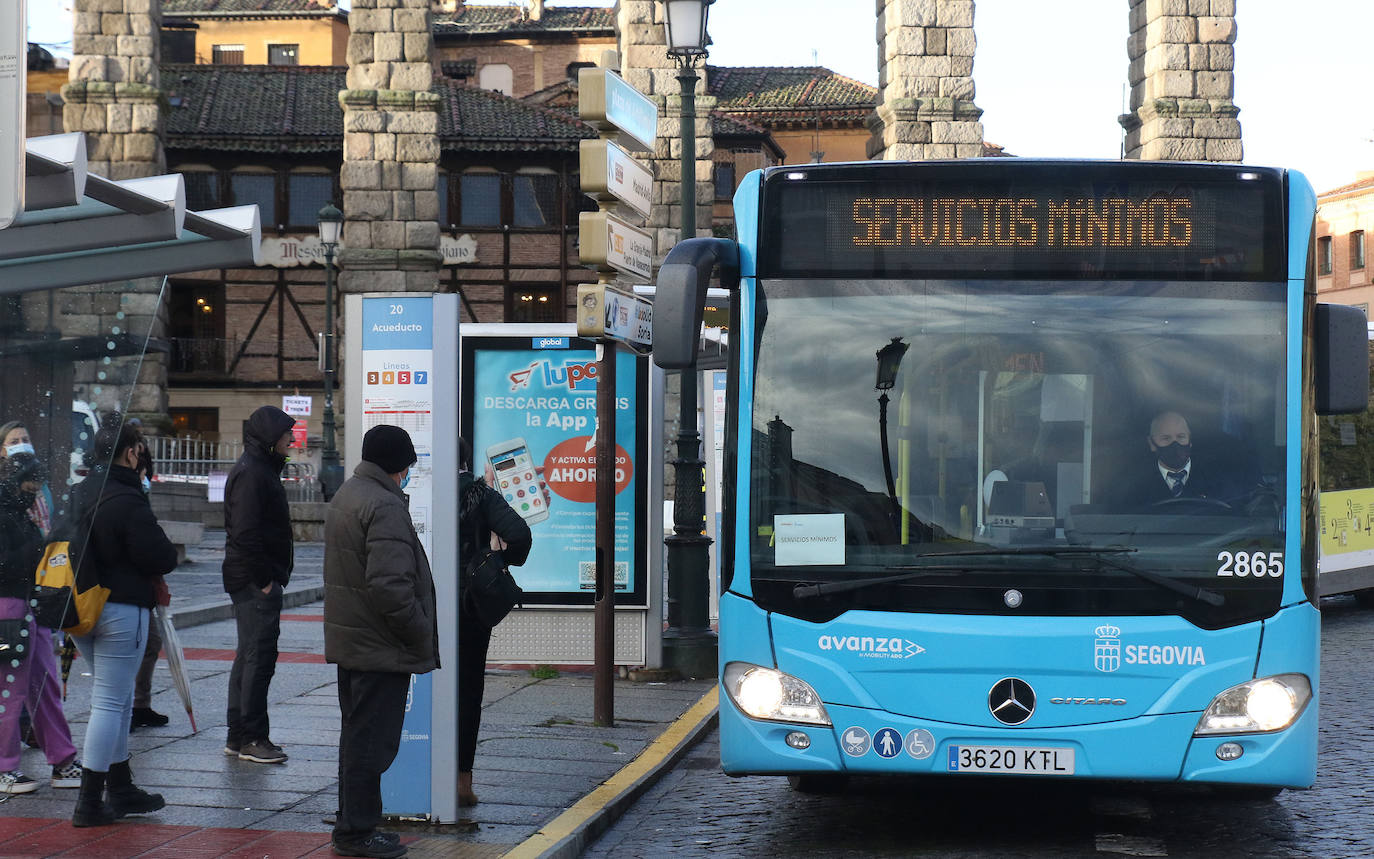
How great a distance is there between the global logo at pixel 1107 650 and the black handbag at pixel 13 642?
14.2ft

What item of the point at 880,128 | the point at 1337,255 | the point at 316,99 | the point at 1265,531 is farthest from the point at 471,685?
the point at 1337,255

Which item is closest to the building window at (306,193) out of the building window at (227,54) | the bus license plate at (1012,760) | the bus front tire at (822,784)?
the building window at (227,54)

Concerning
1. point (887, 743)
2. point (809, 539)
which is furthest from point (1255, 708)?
point (809, 539)

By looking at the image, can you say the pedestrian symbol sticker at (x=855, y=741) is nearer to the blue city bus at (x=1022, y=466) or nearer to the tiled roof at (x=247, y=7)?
the blue city bus at (x=1022, y=466)

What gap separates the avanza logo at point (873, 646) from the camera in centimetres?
648

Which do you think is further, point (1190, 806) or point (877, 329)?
point (1190, 806)

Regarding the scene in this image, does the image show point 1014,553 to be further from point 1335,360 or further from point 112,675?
point 112,675

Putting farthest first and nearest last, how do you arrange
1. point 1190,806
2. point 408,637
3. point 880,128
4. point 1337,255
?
point 1337,255 → point 880,128 → point 1190,806 → point 408,637

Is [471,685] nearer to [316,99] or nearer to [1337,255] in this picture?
[316,99]

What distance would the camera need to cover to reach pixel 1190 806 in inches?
319

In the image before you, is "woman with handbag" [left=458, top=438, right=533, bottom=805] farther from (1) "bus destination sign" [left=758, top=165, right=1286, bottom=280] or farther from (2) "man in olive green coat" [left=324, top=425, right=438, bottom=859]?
(1) "bus destination sign" [left=758, top=165, right=1286, bottom=280]

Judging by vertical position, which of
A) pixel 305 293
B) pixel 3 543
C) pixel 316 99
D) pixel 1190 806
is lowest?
pixel 1190 806

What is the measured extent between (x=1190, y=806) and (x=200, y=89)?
45.7 meters

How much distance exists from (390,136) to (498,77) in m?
37.0
